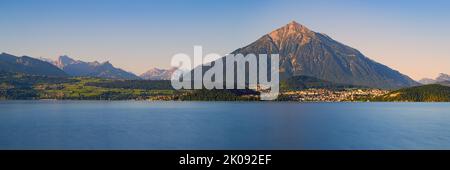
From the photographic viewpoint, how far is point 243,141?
7250cm

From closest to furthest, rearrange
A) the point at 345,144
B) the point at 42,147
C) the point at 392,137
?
the point at 42,147, the point at 345,144, the point at 392,137

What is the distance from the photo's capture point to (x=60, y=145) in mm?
67250
